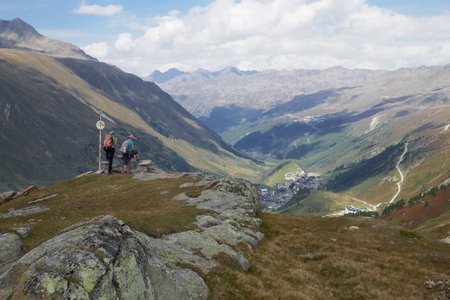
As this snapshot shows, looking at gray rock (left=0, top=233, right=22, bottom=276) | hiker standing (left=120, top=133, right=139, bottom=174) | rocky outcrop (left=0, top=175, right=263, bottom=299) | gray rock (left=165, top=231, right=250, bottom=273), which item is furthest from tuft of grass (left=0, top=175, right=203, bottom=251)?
rocky outcrop (left=0, top=175, right=263, bottom=299)

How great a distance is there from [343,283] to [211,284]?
11.3 meters

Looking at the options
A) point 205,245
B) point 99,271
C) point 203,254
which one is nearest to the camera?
point 99,271

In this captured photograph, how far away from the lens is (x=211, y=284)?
24.8 meters

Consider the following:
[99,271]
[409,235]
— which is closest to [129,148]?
[409,235]

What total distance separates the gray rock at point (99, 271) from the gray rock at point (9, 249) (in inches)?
248

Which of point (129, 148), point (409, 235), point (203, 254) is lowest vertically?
point (409, 235)

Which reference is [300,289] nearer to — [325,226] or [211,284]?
[211,284]

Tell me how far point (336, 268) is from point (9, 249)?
24.2m

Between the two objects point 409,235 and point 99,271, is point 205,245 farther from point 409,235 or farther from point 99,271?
point 409,235

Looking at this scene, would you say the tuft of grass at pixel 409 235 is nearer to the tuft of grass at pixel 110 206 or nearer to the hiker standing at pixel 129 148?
the tuft of grass at pixel 110 206

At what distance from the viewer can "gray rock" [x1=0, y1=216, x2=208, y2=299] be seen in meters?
17.7

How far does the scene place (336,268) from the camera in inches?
1345

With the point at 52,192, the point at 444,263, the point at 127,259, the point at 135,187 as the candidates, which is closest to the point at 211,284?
the point at 127,259

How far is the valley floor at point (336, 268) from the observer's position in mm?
26688
